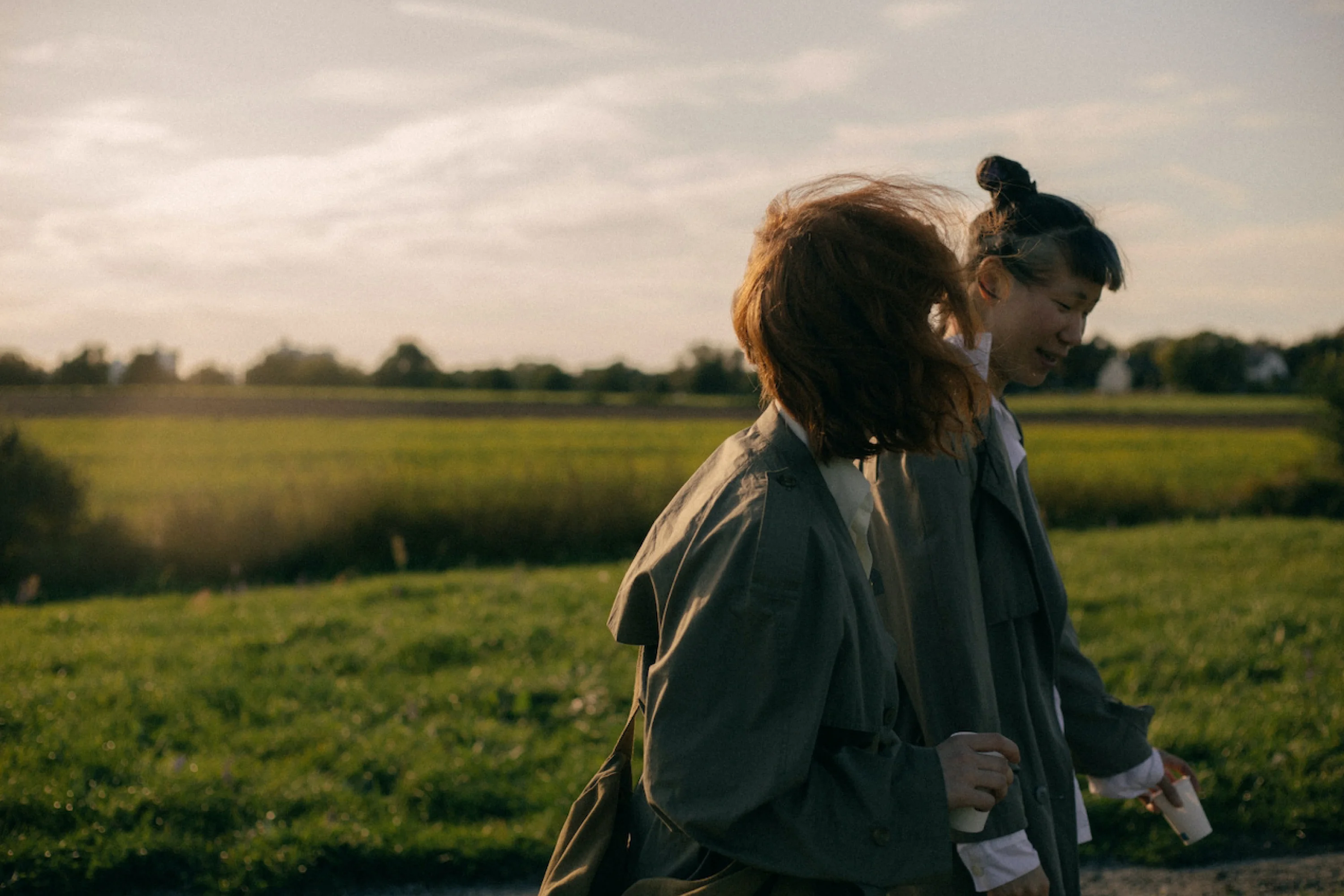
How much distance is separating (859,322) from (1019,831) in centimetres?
97

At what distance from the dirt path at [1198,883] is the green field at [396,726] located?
84 mm

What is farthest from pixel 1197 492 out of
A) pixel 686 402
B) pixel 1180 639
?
pixel 686 402

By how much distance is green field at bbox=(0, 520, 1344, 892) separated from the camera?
148 inches

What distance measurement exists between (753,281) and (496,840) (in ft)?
10.2

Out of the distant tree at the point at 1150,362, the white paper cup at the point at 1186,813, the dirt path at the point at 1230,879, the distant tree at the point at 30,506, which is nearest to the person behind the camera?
the white paper cup at the point at 1186,813

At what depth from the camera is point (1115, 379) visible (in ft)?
233

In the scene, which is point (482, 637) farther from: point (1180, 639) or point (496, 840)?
point (1180, 639)

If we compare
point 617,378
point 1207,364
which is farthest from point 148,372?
point 1207,364

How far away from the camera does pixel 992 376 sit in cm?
212

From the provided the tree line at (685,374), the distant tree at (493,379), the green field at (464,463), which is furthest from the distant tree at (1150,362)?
the distant tree at (493,379)

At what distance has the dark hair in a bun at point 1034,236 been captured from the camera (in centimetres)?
213

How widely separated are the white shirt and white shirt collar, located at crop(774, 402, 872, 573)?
26 centimetres

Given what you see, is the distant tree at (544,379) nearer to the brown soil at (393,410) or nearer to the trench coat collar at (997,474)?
the brown soil at (393,410)

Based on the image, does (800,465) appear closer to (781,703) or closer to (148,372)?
(781,703)
